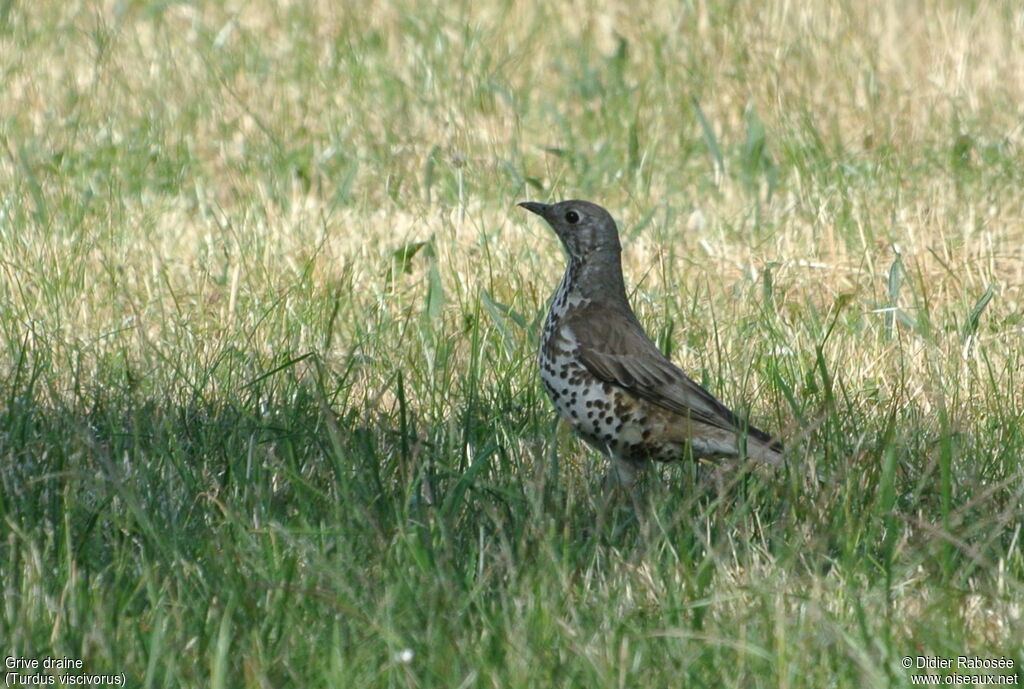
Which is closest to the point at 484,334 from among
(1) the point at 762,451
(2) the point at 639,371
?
(2) the point at 639,371

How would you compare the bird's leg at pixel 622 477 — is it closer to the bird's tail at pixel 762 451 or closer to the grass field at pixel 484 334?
the grass field at pixel 484 334

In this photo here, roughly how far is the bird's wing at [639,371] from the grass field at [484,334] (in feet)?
0.70

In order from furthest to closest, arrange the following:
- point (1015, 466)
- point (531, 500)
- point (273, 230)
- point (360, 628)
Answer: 1. point (273, 230)
2. point (1015, 466)
3. point (531, 500)
4. point (360, 628)

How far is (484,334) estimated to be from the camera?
5.64m

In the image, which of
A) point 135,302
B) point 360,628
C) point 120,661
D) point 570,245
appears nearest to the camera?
point 120,661

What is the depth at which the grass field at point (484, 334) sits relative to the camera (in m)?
3.21

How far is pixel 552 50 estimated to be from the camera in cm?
878

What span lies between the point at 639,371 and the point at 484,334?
1.03 meters

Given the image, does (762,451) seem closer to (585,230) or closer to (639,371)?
(639,371)

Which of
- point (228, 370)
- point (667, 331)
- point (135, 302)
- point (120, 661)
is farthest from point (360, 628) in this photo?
point (135, 302)

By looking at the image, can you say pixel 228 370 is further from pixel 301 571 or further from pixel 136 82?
pixel 136 82

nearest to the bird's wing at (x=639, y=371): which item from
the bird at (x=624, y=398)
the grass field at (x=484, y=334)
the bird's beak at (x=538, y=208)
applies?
the bird at (x=624, y=398)

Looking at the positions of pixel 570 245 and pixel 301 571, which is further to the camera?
pixel 570 245

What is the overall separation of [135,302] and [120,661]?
3.21 metres
